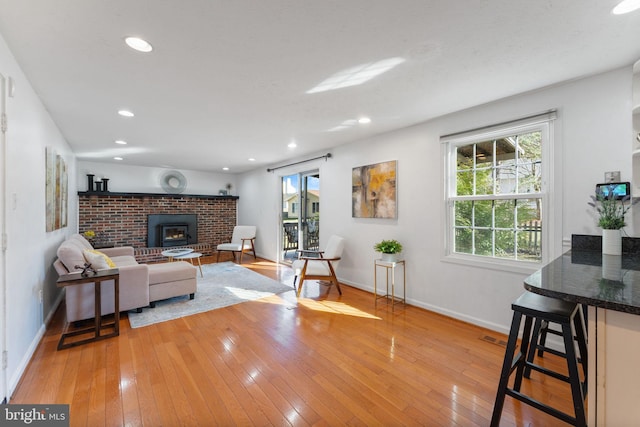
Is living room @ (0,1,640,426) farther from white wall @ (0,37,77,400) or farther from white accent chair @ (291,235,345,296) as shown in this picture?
white accent chair @ (291,235,345,296)

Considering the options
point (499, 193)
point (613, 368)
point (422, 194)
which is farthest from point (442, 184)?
point (613, 368)

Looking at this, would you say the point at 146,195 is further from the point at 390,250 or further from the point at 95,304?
the point at 390,250

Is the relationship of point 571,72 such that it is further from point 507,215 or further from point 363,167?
point 363,167

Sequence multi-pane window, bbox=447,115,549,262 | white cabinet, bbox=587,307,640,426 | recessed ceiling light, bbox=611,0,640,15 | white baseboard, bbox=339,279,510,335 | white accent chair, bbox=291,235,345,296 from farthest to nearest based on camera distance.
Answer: white accent chair, bbox=291,235,345,296 < white baseboard, bbox=339,279,510,335 < multi-pane window, bbox=447,115,549,262 < recessed ceiling light, bbox=611,0,640,15 < white cabinet, bbox=587,307,640,426

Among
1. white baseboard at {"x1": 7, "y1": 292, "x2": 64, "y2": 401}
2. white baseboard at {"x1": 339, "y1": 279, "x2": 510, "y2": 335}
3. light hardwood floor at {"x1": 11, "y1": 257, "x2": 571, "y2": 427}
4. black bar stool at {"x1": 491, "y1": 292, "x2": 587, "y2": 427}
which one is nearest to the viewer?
black bar stool at {"x1": 491, "y1": 292, "x2": 587, "y2": 427}

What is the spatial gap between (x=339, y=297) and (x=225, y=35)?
319 cm

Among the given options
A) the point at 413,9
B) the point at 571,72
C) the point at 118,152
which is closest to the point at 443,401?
the point at 413,9

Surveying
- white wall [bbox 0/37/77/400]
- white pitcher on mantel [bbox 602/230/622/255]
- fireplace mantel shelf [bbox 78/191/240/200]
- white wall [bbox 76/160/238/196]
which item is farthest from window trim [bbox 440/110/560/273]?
white wall [bbox 76/160/238/196]

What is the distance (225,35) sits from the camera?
166 cm

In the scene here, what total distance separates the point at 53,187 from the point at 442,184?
4.41 m

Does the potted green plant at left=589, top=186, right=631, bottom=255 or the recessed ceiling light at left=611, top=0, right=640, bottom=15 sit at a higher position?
the recessed ceiling light at left=611, top=0, right=640, bottom=15

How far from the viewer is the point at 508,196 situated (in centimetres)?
266

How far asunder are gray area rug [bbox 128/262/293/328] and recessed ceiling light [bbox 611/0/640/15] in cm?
402

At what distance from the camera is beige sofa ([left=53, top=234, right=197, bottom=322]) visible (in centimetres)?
272
